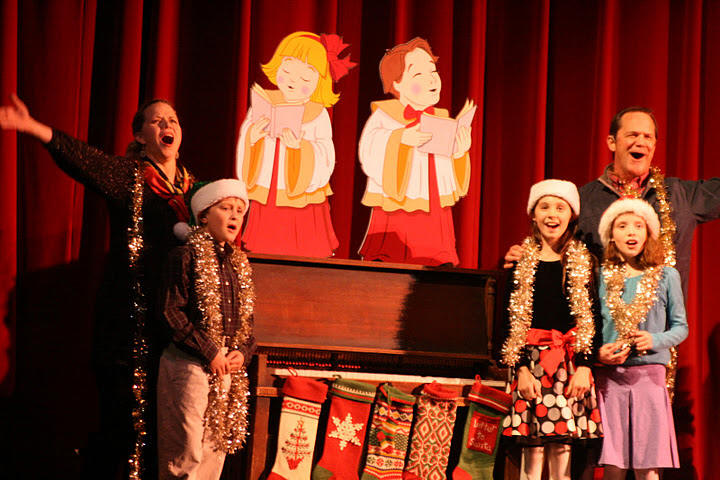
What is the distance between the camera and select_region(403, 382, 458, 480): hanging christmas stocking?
3.22 metres

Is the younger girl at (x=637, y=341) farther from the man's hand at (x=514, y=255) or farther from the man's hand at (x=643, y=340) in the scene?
the man's hand at (x=514, y=255)

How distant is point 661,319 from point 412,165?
1.44 meters

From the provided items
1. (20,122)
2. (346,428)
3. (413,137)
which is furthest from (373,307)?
(20,122)

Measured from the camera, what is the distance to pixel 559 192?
324 cm

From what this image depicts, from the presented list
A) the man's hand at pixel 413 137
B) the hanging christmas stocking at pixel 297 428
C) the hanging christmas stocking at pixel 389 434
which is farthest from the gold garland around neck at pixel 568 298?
the man's hand at pixel 413 137

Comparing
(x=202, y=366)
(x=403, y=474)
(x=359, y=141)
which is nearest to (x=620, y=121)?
(x=359, y=141)

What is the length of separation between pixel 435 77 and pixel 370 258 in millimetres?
1002

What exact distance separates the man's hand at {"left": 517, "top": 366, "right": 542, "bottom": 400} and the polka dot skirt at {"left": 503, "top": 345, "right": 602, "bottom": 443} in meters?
0.02

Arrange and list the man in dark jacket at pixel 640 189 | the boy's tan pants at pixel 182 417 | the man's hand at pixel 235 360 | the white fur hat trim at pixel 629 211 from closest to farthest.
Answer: the boy's tan pants at pixel 182 417 → the man's hand at pixel 235 360 → the white fur hat trim at pixel 629 211 → the man in dark jacket at pixel 640 189

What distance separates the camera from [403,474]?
10.6 feet

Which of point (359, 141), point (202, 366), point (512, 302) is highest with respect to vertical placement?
point (359, 141)

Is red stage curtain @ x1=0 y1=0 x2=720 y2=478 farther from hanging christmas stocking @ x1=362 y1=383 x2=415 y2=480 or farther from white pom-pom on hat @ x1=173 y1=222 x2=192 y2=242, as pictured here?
hanging christmas stocking @ x1=362 y1=383 x2=415 y2=480

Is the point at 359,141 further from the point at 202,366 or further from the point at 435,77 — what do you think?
the point at 202,366

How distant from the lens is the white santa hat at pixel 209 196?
296cm
